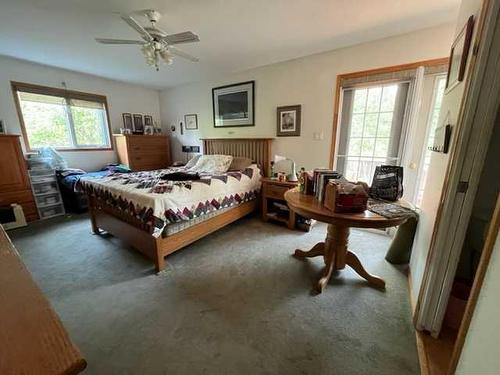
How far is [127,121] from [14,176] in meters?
2.16

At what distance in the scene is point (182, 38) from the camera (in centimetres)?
199

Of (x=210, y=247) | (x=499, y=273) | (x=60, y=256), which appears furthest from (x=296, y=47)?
(x=60, y=256)

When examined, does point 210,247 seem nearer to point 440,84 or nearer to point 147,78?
point 440,84

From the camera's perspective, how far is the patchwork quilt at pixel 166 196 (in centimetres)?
194

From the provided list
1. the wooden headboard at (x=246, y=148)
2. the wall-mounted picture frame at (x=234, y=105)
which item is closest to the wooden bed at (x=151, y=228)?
the wooden headboard at (x=246, y=148)

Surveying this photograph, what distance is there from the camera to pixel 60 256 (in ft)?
7.59

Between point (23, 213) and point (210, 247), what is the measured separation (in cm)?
292

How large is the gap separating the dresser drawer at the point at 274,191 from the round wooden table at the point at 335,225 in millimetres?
940

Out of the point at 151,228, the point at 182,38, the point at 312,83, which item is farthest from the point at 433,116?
the point at 151,228

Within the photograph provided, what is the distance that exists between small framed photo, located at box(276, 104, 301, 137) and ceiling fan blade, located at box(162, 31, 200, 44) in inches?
66.9

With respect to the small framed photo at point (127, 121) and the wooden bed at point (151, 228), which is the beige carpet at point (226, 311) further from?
the small framed photo at point (127, 121)

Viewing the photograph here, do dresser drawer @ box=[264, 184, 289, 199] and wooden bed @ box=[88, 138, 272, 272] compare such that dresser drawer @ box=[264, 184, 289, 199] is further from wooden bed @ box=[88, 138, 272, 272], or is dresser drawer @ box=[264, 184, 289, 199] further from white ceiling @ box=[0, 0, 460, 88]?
white ceiling @ box=[0, 0, 460, 88]

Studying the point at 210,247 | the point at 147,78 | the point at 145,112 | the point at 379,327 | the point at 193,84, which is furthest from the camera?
the point at 145,112

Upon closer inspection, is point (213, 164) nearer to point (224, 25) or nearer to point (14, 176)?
point (224, 25)
